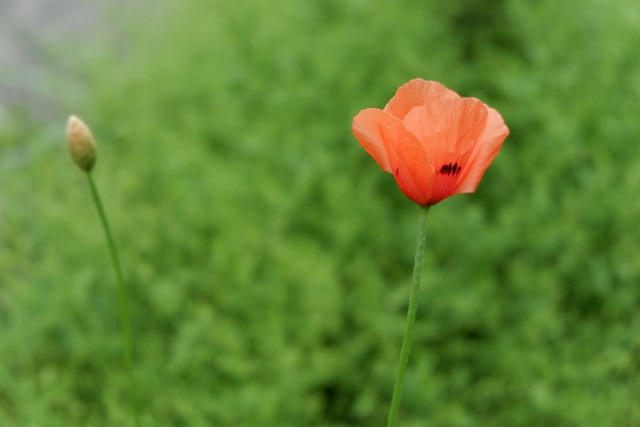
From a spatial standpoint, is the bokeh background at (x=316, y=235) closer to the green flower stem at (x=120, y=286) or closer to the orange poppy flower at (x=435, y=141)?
the green flower stem at (x=120, y=286)

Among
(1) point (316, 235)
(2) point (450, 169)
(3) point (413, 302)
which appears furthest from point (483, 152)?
(1) point (316, 235)

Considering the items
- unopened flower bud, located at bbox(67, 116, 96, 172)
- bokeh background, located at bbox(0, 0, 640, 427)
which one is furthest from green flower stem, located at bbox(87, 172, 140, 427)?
bokeh background, located at bbox(0, 0, 640, 427)

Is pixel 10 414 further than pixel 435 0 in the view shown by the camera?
No

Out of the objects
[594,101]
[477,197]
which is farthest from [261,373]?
[594,101]

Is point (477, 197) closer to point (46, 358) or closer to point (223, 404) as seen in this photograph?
point (223, 404)

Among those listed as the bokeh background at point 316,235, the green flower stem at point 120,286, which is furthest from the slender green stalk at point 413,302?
the bokeh background at point 316,235

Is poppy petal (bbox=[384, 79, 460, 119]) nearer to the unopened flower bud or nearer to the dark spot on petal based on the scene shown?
the dark spot on petal

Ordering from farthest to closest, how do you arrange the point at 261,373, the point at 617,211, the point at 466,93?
1. the point at 466,93
2. the point at 617,211
3. the point at 261,373
